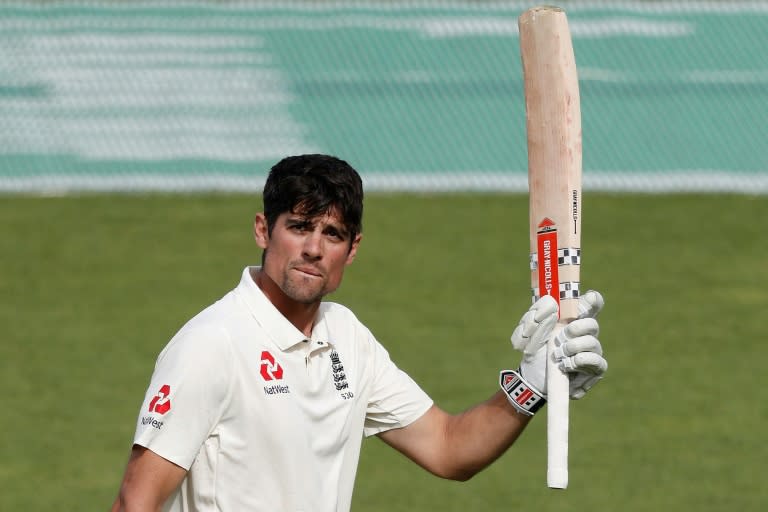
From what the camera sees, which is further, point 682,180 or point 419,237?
point 682,180

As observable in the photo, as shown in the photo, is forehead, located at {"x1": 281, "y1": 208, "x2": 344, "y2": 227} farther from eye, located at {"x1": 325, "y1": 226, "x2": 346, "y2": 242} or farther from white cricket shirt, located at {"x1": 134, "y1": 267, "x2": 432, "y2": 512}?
white cricket shirt, located at {"x1": 134, "y1": 267, "x2": 432, "y2": 512}

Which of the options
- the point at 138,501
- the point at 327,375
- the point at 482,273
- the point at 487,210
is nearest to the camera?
the point at 138,501

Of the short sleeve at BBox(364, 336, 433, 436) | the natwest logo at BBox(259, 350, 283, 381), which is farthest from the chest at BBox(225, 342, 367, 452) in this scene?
the short sleeve at BBox(364, 336, 433, 436)

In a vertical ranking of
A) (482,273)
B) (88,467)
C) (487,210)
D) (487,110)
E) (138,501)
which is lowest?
(138,501)

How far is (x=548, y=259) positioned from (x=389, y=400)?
705 mm

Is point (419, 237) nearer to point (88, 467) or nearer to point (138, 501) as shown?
point (88, 467)

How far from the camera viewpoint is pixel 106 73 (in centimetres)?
1647

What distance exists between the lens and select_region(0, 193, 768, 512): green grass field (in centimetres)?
985

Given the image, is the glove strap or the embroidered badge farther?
the glove strap

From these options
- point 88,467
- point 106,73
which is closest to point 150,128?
point 106,73

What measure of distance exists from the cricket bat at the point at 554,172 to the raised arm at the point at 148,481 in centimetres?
119

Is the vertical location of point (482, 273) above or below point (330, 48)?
below

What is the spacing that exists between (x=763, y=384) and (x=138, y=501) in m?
7.98

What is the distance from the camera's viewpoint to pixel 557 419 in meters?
4.86
